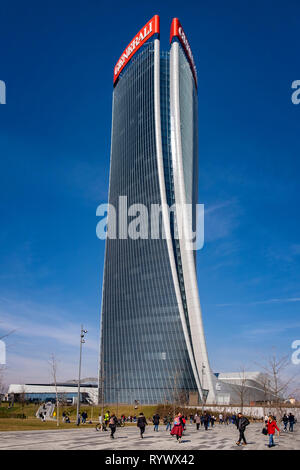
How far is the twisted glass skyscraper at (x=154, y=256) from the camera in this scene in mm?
105375

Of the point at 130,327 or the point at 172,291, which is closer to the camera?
the point at 172,291

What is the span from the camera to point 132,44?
143750 mm

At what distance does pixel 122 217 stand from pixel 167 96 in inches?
1436

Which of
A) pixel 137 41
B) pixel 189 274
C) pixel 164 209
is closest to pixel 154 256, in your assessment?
pixel 189 274

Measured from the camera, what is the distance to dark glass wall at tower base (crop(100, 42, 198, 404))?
107m

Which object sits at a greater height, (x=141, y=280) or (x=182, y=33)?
(x=182, y=33)

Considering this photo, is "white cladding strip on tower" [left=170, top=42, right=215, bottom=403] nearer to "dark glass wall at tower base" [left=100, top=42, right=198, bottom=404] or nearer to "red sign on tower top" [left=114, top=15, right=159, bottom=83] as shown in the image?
"dark glass wall at tower base" [left=100, top=42, right=198, bottom=404]

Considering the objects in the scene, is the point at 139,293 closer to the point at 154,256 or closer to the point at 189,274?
the point at 154,256

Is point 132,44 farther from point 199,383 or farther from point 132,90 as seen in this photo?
point 199,383

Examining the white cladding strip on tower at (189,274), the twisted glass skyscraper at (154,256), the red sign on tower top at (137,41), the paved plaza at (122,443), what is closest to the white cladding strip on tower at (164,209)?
the twisted glass skyscraper at (154,256)

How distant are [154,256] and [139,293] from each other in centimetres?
1194
